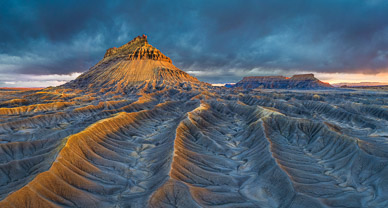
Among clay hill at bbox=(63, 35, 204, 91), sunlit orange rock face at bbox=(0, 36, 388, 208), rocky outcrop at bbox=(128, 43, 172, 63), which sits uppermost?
rocky outcrop at bbox=(128, 43, 172, 63)

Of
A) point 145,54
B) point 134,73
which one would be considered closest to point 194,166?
point 134,73

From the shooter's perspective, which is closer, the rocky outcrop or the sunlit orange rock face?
the sunlit orange rock face

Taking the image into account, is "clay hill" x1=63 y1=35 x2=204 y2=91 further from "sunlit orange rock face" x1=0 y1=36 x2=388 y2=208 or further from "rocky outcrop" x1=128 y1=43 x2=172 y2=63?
"sunlit orange rock face" x1=0 y1=36 x2=388 y2=208

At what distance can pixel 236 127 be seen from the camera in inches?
2258

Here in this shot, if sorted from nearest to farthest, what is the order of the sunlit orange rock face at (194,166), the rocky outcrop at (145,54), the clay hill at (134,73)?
the sunlit orange rock face at (194,166), the clay hill at (134,73), the rocky outcrop at (145,54)

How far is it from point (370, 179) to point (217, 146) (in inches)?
918

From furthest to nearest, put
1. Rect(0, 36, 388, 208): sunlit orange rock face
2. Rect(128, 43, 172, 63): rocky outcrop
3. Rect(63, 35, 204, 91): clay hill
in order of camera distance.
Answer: Rect(128, 43, 172, 63): rocky outcrop < Rect(63, 35, 204, 91): clay hill < Rect(0, 36, 388, 208): sunlit orange rock face

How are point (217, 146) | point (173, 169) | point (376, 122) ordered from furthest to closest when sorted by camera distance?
point (376, 122) → point (217, 146) → point (173, 169)

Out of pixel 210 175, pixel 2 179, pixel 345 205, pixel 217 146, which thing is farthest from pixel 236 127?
pixel 2 179

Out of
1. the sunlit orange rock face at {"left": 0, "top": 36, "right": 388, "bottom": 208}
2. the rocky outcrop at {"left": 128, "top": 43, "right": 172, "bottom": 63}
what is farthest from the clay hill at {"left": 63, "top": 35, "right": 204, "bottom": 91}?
the sunlit orange rock face at {"left": 0, "top": 36, "right": 388, "bottom": 208}

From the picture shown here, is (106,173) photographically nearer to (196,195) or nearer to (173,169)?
(173,169)

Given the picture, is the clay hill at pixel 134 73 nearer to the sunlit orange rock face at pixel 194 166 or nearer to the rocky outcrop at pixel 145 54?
the rocky outcrop at pixel 145 54

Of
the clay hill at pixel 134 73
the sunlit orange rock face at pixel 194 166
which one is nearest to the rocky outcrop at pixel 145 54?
the clay hill at pixel 134 73

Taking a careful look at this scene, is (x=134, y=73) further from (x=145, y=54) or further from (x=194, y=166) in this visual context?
(x=194, y=166)
